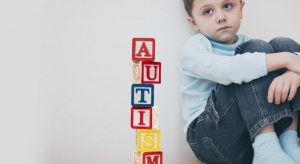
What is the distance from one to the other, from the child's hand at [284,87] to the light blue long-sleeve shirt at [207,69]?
0.04 metres

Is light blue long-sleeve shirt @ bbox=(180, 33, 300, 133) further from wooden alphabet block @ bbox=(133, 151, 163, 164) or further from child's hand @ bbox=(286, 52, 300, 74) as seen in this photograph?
wooden alphabet block @ bbox=(133, 151, 163, 164)

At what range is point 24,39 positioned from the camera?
1068 millimetres

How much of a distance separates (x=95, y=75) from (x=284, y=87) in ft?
1.89

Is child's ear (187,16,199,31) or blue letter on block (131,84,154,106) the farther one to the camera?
child's ear (187,16,199,31)

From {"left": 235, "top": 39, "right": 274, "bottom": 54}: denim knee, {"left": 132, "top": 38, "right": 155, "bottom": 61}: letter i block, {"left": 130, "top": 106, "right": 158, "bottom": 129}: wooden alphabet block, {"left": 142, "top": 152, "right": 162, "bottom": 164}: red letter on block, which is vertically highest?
{"left": 235, "top": 39, "right": 274, "bottom": 54}: denim knee

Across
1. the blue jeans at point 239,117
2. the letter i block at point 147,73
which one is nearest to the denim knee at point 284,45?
the blue jeans at point 239,117

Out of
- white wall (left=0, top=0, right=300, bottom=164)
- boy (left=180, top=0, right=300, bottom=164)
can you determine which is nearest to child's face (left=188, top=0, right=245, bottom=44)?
boy (left=180, top=0, right=300, bottom=164)

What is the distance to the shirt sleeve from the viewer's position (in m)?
0.94

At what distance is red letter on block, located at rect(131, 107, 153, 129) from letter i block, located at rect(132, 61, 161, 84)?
0.06 meters

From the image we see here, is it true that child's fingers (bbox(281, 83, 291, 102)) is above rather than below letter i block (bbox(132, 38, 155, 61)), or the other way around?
below

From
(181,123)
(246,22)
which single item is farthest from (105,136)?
(246,22)

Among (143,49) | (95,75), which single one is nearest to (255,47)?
(143,49)

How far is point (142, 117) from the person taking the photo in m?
0.88

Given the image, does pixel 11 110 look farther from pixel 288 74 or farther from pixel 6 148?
pixel 288 74
